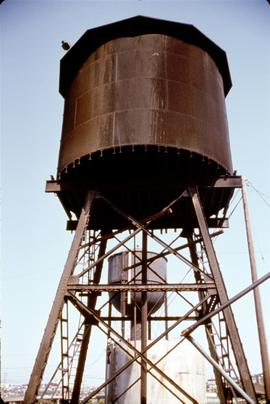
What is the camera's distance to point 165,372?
1238 centimetres

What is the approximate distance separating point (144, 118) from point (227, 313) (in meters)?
4.12

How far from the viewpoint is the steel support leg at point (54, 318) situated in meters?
6.87

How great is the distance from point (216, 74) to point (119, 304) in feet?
26.9

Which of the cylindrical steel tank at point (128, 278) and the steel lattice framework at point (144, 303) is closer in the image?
the steel lattice framework at point (144, 303)

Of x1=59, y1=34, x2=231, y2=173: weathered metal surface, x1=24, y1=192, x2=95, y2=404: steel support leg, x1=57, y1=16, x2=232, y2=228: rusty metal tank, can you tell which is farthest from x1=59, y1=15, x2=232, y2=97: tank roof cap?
→ x1=24, y1=192, x2=95, y2=404: steel support leg

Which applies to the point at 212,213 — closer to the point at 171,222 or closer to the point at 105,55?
the point at 171,222

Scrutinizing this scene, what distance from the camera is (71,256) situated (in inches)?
313

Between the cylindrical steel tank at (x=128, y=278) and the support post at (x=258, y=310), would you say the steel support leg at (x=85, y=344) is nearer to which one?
the cylindrical steel tank at (x=128, y=278)

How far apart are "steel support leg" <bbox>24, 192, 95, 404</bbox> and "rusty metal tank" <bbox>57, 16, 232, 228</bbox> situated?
96 cm

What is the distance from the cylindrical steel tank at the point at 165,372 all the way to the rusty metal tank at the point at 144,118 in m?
5.50

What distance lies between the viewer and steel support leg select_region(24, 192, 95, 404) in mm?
6867

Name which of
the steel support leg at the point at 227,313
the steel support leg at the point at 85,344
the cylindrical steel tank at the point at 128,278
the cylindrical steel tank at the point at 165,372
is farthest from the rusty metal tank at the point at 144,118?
the cylindrical steel tank at the point at 165,372

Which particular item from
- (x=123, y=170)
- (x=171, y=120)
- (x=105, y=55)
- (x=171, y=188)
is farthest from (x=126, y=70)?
(x=171, y=188)

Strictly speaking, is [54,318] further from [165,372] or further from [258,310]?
[165,372]
